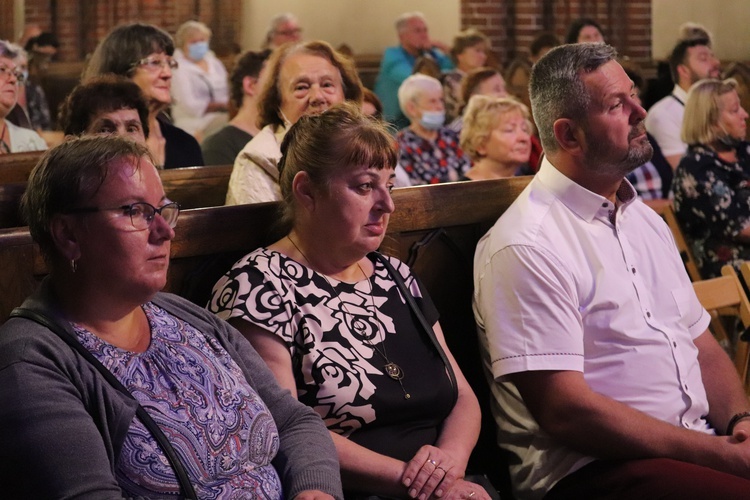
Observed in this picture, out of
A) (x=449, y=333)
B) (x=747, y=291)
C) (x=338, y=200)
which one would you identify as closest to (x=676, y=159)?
(x=747, y=291)

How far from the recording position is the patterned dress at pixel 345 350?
2.13m

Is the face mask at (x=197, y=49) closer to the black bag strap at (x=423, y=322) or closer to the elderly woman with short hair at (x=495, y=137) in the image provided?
the elderly woman with short hair at (x=495, y=137)

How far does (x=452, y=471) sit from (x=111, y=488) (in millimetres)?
783

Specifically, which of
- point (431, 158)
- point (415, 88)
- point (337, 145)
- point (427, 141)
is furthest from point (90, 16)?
point (337, 145)

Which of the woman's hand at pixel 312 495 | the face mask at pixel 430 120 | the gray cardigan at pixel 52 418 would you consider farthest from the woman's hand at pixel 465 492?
the face mask at pixel 430 120

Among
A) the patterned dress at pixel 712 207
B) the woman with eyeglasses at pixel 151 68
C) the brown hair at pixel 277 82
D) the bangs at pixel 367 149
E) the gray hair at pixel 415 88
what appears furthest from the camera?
the gray hair at pixel 415 88

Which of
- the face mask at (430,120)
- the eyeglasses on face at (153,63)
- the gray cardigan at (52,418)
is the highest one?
the eyeglasses on face at (153,63)

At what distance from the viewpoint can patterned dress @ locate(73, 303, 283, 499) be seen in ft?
5.60

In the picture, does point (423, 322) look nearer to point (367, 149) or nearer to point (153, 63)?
point (367, 149)

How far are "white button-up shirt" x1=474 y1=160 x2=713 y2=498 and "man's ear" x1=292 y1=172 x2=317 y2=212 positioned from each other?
439 mm

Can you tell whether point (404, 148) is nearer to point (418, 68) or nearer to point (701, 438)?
point (418, 68)

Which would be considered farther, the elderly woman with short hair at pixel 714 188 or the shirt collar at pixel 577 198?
the elderly woman with short hair at pixel 714 188

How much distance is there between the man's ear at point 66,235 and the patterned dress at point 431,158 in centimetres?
361

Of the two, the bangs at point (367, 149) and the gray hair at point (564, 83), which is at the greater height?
the gray hair at point (564, 83)
